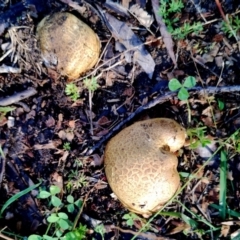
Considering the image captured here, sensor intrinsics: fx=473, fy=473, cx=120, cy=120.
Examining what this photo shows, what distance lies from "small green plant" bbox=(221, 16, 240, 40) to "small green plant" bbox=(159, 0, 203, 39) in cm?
14

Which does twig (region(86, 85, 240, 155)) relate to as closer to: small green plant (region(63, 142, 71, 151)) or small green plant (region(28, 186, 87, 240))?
small green plant (region(63, 142, 71, 151))

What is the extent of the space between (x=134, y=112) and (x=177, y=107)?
0.86 ft

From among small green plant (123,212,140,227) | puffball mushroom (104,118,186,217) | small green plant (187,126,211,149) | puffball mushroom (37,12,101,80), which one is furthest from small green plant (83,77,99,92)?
small green plant (123,212,140,227)

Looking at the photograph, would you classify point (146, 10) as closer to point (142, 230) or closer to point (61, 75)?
point (61, 75)

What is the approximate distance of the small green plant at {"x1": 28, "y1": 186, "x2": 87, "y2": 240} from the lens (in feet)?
9.26

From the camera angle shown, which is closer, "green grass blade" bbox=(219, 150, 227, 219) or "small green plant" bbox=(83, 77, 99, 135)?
"green grass blade" bbox=(219, 150, 227, 219)

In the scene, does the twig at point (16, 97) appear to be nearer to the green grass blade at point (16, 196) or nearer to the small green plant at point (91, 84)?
the small green plant at point (91, 84)

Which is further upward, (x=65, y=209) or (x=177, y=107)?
(x=177, y=107)

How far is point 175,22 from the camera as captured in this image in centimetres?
290

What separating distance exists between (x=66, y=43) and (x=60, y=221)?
1.05 metres

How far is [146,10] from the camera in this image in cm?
293

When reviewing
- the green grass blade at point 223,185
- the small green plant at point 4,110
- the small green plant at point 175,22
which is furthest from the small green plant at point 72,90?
the green grass blade at point 223,185

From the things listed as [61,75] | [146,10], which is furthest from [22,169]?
[146,10]

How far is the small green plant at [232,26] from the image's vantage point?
2.80 meters
